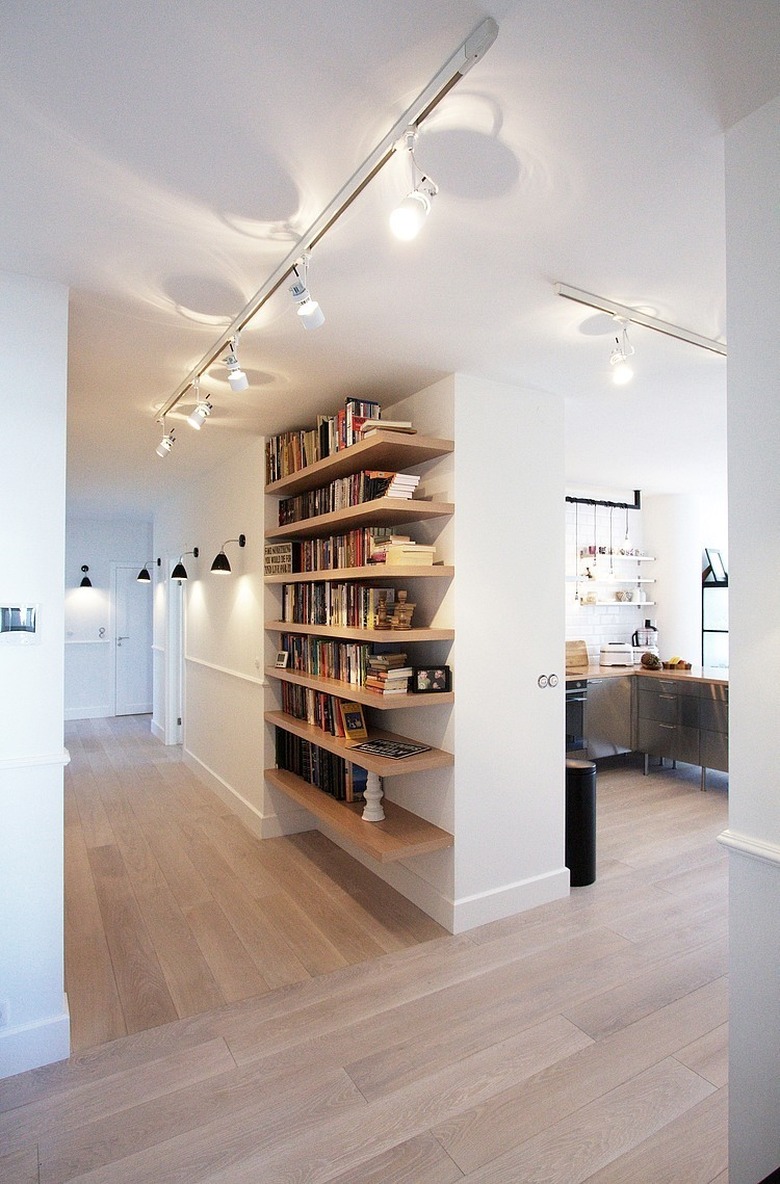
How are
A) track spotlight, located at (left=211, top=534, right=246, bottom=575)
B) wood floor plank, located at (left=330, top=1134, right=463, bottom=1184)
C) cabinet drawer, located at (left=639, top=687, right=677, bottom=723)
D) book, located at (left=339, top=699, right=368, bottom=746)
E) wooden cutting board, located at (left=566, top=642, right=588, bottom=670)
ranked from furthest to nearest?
wooden cutting board, located at (left=566, top=642, right=588, bottom=670) → cabinet drawer, located at (left=639, top=687, right=677, bottom=723) → track spotlight, located at (left=211, top=534, right=246, bottom=575) → book, located at (left=339, top=699, right=368, bottom=746) → wood floor plank, located at (left=330, top=1134, right=463, bottom=1184)

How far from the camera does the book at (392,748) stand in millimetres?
2986

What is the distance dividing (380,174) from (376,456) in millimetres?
1601

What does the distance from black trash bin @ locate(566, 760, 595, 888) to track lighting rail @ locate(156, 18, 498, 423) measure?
9.40ft

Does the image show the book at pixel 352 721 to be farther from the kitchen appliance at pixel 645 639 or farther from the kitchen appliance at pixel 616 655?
the kitchen appliance at pixel 645 639

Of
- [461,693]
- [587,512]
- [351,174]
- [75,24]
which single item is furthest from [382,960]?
[587,512]

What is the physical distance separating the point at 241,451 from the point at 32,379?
2.51m

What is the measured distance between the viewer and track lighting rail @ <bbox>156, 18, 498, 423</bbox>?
119cm

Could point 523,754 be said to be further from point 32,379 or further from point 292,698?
point 32,379

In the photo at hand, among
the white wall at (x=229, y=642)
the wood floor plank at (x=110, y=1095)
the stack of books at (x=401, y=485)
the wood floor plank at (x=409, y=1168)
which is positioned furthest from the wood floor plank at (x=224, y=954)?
the stack of books at (x=401, y=485)

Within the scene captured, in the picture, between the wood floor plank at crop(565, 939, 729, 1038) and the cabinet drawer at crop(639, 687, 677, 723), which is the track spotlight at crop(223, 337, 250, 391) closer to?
the wood floor plank at crop(565, 939, 729, 1038)

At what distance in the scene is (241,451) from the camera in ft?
15.3

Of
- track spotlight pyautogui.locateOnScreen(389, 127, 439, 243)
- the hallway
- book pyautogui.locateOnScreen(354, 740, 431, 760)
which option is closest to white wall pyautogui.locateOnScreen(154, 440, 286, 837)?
the hallway

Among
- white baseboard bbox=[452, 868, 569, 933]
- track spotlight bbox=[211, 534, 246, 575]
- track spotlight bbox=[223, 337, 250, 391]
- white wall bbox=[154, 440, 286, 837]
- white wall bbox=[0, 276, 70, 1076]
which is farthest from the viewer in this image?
track spotlight bbox=[211, 534, 246, 575]

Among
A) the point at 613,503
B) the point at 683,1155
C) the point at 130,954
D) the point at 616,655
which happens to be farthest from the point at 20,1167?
the point at 613,503
